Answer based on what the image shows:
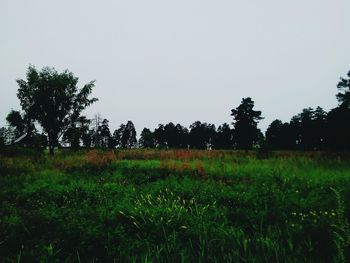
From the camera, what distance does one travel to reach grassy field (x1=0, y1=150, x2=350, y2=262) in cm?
375

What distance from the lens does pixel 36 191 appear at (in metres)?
8.66

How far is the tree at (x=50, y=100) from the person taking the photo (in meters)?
33.4

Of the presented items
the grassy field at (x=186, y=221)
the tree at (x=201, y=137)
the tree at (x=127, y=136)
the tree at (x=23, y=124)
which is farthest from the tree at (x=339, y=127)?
the tree at (x=127, y=136)

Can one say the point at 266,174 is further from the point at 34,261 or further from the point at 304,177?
the point at 34,261

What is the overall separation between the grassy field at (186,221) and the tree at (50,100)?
85.1 ft

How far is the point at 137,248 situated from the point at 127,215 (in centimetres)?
140

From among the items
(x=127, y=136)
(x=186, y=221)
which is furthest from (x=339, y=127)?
(x=127, y=136)

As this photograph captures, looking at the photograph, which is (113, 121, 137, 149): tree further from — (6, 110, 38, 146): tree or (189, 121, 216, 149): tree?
(6, 110, 38, 146): tree

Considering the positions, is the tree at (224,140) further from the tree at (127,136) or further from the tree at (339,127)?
the tree at (339,127)

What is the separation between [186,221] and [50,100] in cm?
3334

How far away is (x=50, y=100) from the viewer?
1326 inches

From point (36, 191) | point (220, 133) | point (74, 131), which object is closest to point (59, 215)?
point (36, 191)

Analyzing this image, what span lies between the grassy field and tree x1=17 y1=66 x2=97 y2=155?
25.9 meters

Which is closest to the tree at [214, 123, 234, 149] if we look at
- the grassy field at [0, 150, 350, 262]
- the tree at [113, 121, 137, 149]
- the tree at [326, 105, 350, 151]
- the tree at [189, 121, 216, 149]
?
the tree at [189, 121, 216, 149]
